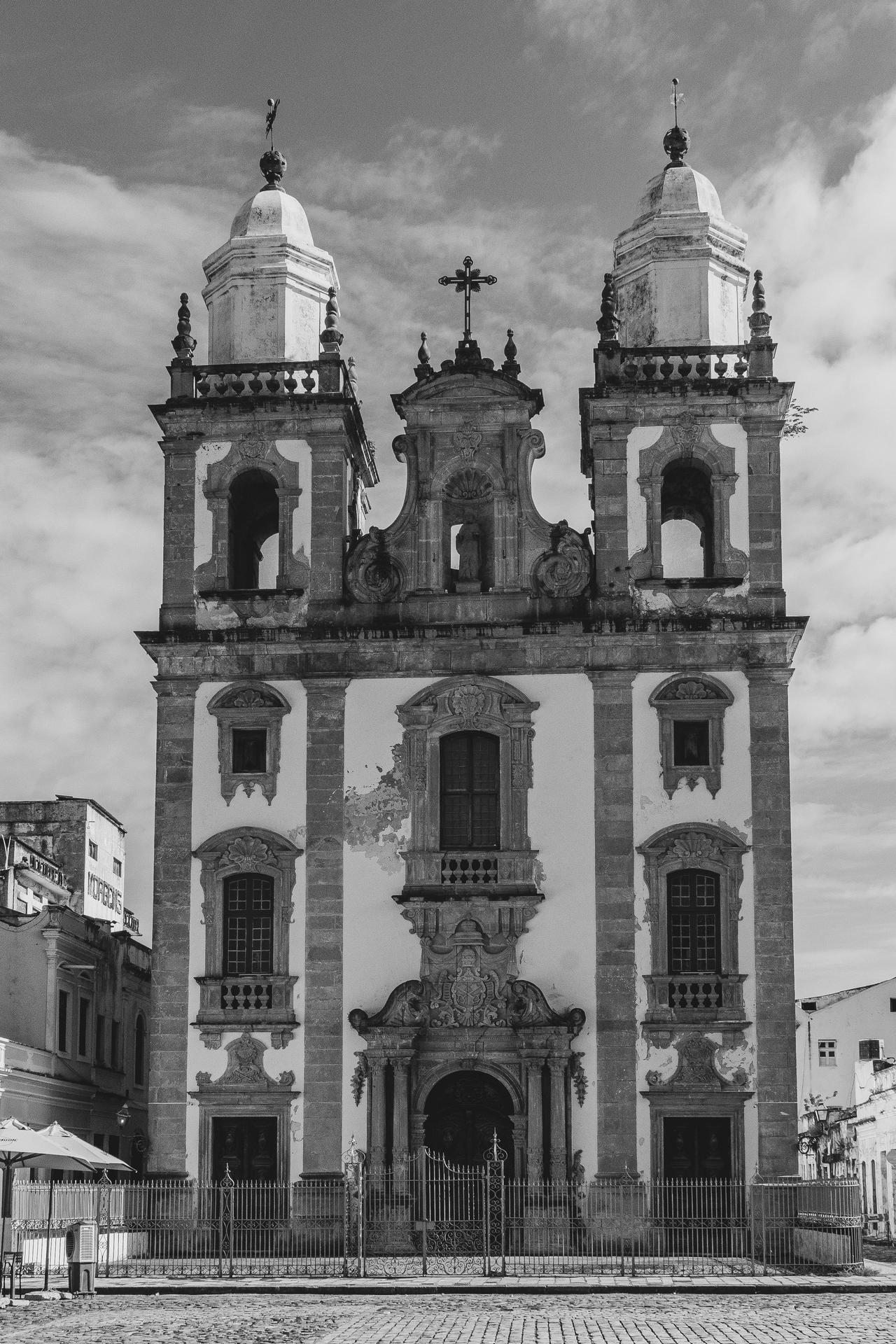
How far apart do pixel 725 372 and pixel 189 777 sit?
41.4ft

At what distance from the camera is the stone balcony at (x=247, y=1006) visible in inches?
1378

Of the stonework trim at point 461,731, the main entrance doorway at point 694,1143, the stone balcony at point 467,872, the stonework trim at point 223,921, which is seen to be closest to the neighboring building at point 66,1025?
the stonework trim at point 223,921

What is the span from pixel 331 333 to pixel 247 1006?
42.0 ft

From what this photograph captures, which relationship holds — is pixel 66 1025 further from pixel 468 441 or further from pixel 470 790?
pixel 468 441

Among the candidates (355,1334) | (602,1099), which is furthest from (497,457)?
(355,1334)

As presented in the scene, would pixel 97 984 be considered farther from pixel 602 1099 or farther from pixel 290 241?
pixel 290 241

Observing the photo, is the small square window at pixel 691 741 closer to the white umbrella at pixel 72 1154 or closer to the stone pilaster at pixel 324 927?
the stone pilaster at pixel 324 927

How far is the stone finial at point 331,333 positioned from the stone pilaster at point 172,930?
7.04 metres

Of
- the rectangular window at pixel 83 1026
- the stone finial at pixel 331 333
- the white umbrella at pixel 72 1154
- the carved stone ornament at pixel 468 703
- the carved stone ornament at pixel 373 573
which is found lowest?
the white umbrella at pixel 72 1154

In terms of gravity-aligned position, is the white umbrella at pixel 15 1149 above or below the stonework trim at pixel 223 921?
below

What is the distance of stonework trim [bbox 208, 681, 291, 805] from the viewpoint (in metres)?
36.2

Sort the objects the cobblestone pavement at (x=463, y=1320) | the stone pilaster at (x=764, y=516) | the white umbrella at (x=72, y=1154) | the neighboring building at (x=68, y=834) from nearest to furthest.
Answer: the cobblestone pavement at (x=463, y=1320) → the white umbrella at (x=72, y=1154) → the stone pilaster at (x=764, y=516) → the neighboring building at (x=68, y=834)

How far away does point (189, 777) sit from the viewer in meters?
36.3

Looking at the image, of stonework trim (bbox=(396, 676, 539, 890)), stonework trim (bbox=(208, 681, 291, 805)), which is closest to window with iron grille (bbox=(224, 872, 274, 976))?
stonework trim (bbox=(208, 681, 291, 805))
